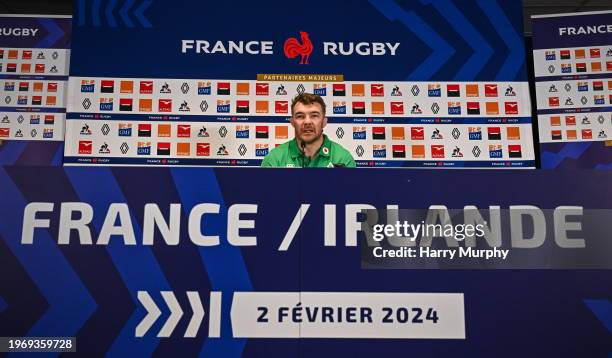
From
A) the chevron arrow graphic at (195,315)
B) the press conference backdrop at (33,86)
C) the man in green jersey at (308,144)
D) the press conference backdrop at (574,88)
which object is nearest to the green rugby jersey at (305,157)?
the man in green jersey at (308,144)

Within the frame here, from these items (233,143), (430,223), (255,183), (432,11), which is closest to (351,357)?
(430,223)

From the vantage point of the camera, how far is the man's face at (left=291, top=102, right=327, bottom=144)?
3998 mm

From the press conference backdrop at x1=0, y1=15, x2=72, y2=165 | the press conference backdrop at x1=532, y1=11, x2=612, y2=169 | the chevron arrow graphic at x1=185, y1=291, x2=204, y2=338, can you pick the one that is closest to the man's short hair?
the press conference backdrop at x1=532, y1=11, x2=612, y2=169

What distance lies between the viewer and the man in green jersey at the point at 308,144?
13.1 feet

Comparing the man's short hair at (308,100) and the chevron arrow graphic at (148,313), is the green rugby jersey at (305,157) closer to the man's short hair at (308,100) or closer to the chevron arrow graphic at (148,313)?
the man's short hair at (308,100)

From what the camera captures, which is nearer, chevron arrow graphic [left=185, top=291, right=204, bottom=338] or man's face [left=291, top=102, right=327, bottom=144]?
chevron arrow graphic [left=185, top=291, right=204, bottom=338]

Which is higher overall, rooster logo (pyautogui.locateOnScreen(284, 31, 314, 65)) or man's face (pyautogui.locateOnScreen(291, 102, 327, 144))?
rooster logo (pyautogui.locateOnScreen(284, 31, 314, 65))

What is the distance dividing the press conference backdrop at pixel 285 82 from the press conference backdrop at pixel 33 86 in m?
0.21

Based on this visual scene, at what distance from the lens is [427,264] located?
6.02ft

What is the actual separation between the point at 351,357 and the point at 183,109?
2.86 m

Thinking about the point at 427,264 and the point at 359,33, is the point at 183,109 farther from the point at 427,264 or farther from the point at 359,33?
the point at 427,264

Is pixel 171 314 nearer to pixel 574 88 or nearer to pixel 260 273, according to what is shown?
pixel 260 273

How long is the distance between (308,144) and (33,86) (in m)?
2.18

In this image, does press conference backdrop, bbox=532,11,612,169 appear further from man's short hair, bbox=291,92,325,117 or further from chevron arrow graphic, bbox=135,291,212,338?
chevron arrow graphic, bbox=135,291,212,338
